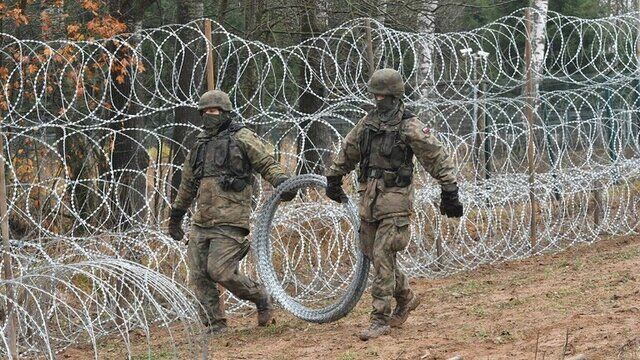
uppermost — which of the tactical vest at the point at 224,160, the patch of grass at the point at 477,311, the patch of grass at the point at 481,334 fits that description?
the tactical vest at the point at 224,160

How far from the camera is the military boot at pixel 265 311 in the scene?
9508 mm

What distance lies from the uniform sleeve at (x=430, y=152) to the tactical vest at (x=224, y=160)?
128 cm

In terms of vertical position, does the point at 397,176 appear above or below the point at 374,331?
above

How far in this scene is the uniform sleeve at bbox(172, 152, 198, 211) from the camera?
9.21m

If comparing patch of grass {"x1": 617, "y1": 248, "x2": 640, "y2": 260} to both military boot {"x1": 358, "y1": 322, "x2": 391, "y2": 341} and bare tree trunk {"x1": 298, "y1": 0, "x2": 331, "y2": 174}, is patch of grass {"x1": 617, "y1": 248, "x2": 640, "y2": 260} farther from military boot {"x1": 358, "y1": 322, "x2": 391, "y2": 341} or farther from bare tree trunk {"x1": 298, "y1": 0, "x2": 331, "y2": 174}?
military boot {"x1": 358, "y1": 322, "x2": 391, "y2": 341}

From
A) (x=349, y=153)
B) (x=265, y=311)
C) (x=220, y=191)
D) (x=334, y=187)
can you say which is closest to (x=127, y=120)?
(x=265, y=311)

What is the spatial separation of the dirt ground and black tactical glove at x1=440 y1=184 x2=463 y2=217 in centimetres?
81

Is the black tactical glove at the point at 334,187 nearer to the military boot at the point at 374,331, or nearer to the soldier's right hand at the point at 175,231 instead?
the military boot at the point at 374,331

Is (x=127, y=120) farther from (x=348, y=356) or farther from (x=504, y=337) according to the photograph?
(x=504, y=337)

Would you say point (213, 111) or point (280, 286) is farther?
point (280, 286)

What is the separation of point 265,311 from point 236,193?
3.40 ft

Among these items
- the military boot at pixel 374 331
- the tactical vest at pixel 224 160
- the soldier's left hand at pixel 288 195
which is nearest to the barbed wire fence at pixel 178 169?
the tactical vest at pixel 224 160

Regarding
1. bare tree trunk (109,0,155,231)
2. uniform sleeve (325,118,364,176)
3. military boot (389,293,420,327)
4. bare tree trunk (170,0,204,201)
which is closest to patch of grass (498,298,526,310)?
military boot (389,293,420,327)

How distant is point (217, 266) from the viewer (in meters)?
9.06
